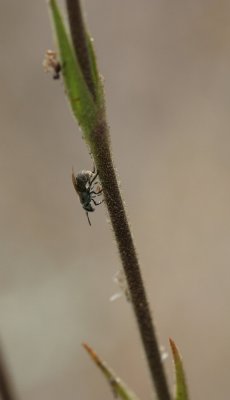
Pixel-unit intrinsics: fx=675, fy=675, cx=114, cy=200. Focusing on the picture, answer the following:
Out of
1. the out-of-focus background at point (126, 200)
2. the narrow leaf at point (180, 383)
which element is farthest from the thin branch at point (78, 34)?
the out-of-focus background at point (126, 200)

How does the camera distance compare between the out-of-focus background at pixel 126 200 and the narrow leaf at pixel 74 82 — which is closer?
the narrow leaf at pixel 74 82

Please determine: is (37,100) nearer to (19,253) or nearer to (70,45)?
(19,253)

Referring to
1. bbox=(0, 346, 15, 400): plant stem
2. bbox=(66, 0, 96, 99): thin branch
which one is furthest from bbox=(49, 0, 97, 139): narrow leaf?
bbox=(0, 346, 15, 400): plant stem

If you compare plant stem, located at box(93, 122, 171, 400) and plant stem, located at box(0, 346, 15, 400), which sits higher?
plant stem, located at box(93, 122, 171, 400)

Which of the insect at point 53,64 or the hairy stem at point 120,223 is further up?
the insect at point 53,64

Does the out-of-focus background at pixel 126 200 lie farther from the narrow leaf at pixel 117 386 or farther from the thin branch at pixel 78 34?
the thin branch at pixel 78 34

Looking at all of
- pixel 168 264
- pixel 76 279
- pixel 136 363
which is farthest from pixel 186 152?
pixel 136 363

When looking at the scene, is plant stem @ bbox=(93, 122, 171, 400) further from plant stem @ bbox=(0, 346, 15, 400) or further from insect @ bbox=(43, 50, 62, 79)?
plant stem @ bbox=(0, 346, 15, 400)
